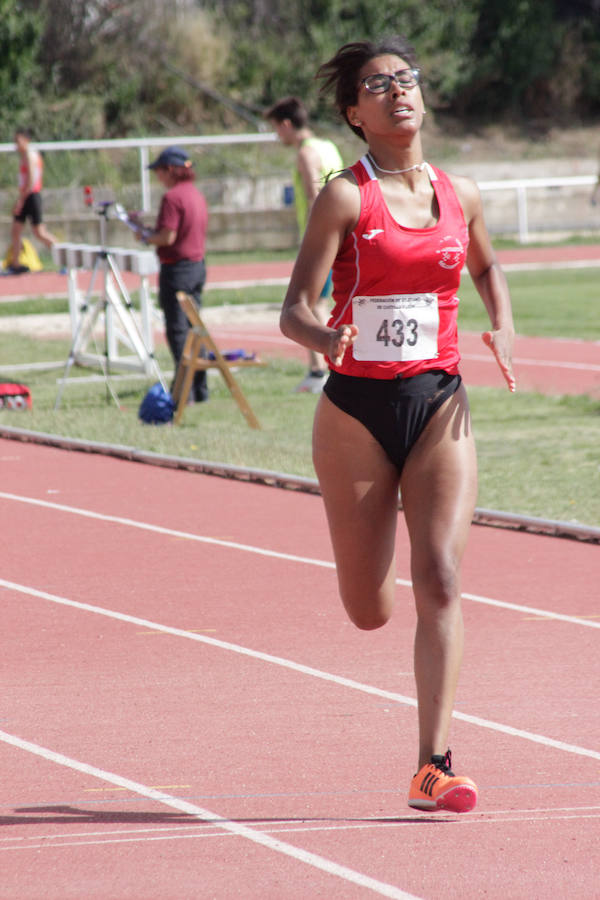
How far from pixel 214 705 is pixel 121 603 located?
1598 millimetres

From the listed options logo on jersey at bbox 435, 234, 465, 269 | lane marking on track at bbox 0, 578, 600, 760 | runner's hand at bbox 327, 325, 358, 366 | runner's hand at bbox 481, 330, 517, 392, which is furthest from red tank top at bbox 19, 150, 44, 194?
runner's hand at bbox 327, 325, 358, 366

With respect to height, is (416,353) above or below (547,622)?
above

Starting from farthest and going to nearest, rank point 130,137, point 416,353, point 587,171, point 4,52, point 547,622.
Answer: point 587,171, point 130,137, point 4,52, point 547,622, point 416,353

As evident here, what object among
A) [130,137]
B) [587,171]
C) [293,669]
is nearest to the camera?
[293,669]

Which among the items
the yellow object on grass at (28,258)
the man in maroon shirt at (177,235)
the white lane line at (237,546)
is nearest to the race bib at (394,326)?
the white lane line at (237,546)

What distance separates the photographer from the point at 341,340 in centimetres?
400

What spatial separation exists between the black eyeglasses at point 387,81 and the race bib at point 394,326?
0.63 m

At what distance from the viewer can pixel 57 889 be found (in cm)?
373

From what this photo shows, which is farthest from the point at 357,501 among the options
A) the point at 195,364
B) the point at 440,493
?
the point at 195,364

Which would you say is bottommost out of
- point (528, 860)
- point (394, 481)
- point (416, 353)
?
point (528, 860)

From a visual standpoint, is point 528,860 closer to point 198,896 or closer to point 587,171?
point 198,896

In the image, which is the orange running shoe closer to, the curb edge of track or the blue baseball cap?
the curb edge of track

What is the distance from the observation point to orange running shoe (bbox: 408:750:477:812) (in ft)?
13.4

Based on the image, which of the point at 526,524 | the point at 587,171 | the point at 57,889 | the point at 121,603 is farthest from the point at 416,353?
the point at 587,171
